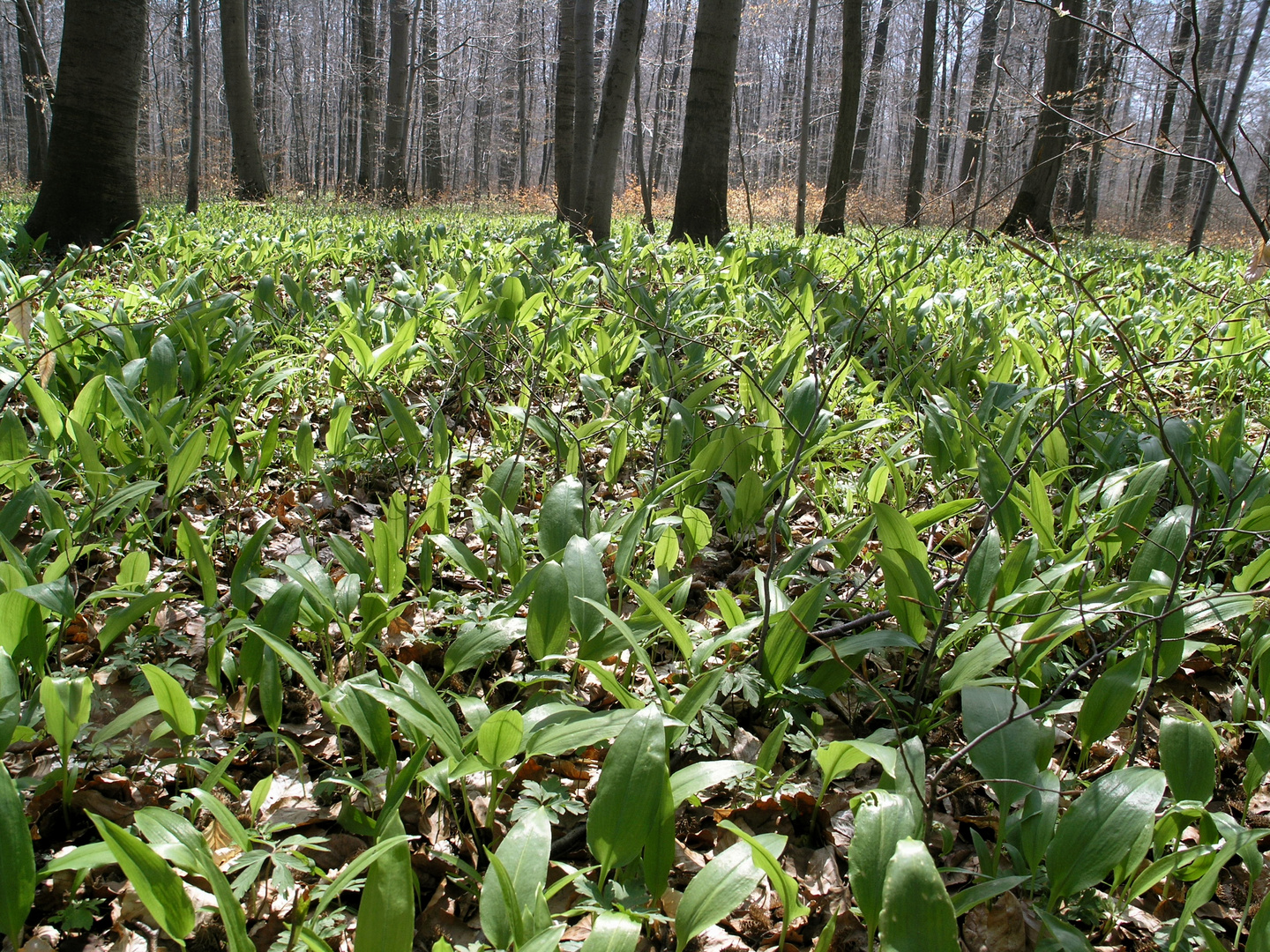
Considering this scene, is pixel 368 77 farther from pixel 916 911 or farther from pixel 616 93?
pixel 916 911

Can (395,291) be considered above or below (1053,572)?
above

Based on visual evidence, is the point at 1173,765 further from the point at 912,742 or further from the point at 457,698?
the point at 457,698

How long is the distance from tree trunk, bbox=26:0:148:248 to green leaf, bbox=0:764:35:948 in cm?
524

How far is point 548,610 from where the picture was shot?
1.42m

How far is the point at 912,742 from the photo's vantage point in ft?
3.95

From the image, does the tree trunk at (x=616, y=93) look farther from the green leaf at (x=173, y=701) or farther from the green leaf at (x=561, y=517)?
the green leaf at (x=173, y=701)

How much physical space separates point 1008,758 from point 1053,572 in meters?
0.57

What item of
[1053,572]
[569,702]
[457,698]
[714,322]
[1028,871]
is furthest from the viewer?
[714,322]

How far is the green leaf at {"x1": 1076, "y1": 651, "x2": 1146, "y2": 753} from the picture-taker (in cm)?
125

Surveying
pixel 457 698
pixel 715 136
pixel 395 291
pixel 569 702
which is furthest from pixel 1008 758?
pixel 715 136

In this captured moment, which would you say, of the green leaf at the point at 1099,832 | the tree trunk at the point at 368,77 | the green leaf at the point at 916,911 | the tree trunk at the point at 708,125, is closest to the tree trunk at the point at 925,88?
the tree trunk at the point at 708,125

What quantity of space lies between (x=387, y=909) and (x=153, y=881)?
282 mm

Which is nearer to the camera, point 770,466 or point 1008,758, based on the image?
point 1008,758

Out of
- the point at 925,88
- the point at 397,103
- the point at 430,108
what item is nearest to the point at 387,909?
the point at 397,103
